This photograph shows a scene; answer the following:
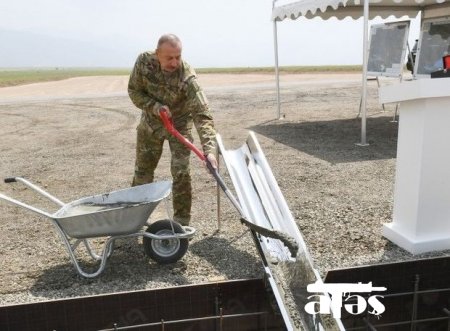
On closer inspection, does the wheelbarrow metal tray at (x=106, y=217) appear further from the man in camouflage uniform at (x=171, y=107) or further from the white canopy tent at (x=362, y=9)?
the white canopy tent at (x=362, y=9)

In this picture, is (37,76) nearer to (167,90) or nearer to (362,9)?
(362,9)

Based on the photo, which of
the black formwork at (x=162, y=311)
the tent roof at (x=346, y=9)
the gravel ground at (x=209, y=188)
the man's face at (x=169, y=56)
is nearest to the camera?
the black formwork at (x=162, y=311)

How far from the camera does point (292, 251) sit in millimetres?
2801

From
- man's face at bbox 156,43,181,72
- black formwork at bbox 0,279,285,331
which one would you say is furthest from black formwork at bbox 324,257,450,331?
man's face at bbox 156,43,181,72

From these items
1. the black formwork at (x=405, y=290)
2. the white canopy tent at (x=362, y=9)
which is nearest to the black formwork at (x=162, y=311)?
the black formwork at (x=405, y=290)

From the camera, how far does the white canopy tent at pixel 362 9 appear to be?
7.73 metres

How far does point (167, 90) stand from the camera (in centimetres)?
377

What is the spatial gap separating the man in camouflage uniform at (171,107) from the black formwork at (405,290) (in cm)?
138

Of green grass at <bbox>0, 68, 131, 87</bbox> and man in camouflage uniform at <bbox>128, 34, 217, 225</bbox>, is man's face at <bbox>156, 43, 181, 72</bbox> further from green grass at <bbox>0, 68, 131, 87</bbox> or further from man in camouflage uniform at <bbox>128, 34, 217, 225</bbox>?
green grass at <bbox>0, 68, 131, 87</bbox>

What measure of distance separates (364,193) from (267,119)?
20.1 feet

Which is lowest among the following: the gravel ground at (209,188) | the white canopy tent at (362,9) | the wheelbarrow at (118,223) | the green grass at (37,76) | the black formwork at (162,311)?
the green grass at (37,76)

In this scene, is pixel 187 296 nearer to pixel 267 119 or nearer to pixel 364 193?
pixel 364 193

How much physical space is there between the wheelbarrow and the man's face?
896mm

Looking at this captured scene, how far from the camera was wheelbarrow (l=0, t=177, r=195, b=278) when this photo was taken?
123 inches
